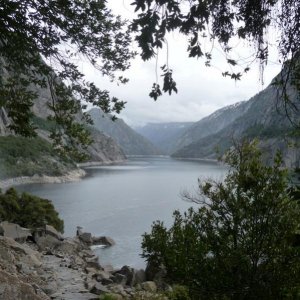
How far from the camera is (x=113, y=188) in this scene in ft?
316

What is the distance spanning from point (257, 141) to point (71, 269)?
13.7m

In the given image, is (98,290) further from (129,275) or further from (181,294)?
(129,275)

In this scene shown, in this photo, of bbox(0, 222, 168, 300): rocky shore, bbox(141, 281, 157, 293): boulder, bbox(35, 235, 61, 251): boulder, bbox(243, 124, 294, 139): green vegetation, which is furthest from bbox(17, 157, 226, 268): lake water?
bbox(243, 124, 294, 139): green vegetation

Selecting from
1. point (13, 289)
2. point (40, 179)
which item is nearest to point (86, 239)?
point (13, 289)

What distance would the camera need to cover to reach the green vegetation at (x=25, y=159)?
11406cm

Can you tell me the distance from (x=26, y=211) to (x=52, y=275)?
2205 cm

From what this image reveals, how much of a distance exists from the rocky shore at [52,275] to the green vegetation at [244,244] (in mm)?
4173

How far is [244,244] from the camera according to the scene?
29.9ft

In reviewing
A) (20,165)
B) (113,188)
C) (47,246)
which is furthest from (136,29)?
(20,165)

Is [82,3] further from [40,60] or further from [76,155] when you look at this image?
[76,155]

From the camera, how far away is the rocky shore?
36.2 feet

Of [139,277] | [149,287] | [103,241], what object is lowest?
[103,241]

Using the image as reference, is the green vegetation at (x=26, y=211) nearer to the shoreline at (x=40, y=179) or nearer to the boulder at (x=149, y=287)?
the boulder at (x=149, y=287)

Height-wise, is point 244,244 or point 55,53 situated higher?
point 55,53
